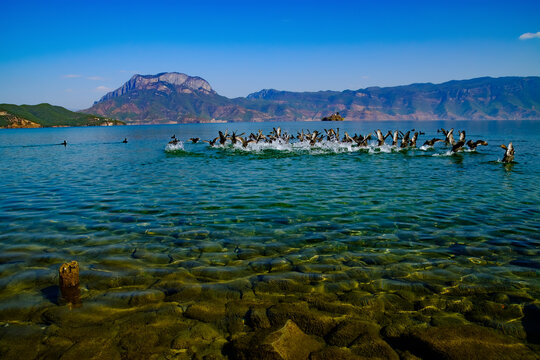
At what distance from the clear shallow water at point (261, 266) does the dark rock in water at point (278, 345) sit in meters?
0.16

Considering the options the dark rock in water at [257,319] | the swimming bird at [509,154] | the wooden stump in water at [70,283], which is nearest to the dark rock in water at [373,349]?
the dark rock in water at [257,319]

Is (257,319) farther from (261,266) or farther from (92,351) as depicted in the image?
(92,351)

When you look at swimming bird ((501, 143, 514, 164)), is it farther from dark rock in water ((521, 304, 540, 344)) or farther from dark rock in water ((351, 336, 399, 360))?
dark rock in water ((351, 336, 399, 360))

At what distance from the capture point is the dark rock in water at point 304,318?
5.21 metres

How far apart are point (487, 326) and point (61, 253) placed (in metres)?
10.5

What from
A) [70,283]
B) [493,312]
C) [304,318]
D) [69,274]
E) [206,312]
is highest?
[69,274]

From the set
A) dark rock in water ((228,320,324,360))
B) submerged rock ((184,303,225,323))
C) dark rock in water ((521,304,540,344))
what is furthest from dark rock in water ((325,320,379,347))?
dark rock in water ((521,304,540,344))

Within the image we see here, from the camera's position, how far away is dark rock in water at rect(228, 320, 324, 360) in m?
4.37

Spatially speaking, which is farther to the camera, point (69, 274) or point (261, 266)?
point (261, 266)

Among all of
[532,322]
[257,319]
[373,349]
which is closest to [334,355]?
[373,349]

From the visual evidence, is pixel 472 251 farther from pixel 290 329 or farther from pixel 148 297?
pixel 148 297

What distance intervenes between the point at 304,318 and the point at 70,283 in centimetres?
496

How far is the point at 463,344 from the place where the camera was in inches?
182

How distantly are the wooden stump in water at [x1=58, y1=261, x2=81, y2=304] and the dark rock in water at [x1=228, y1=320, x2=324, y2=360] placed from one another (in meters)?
3.78
